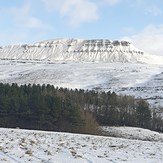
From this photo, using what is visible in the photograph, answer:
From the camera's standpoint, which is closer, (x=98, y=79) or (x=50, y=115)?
(x=50, y=115)

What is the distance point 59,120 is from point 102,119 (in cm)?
1538

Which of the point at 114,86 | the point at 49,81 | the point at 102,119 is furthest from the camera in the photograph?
the point at 49,81

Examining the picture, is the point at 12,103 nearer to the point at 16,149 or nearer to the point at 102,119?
the point at 102,119

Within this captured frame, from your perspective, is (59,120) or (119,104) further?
(119,104)

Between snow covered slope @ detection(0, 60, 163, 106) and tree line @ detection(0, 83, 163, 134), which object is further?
snow covered slope @ detection(0, 60, 163, 106)

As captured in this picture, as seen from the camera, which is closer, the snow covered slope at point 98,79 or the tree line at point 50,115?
the tree line at point 50,115

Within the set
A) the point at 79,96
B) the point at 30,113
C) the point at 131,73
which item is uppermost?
the point at 131,73

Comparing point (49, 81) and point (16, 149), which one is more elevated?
point (49, 81)

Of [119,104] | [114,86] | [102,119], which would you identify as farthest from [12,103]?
[114,86]

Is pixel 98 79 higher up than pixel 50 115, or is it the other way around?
pixel 98 79

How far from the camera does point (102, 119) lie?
66.8 meters

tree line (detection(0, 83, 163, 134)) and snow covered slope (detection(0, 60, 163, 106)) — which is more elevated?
snow covered slope (detection(0, 60, 163, 106))

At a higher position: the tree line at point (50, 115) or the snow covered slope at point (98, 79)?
the snow covered slope at point (98, 79)

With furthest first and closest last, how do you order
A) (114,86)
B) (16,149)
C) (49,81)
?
(49,81) < (114,86) < (16,149)
